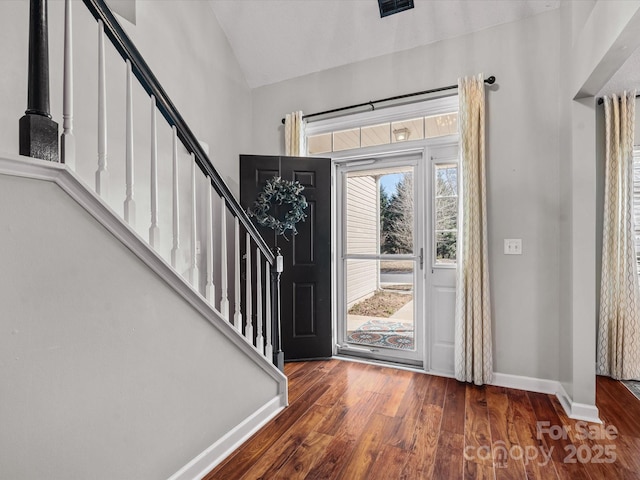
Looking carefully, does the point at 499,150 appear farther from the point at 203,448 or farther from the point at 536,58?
the point at 203,448

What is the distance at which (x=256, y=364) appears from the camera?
212 cm

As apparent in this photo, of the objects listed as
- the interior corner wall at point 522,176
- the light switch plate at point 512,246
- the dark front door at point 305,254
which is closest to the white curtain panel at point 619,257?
the interior corner wall at point 522,176

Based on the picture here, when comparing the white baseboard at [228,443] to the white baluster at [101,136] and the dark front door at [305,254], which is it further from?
the white baluster at [101,136]

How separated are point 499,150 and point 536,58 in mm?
740

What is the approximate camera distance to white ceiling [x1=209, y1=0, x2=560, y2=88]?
2.69m

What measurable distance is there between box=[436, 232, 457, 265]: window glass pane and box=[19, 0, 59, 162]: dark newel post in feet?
9.09

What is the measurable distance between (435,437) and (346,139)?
8.83ft

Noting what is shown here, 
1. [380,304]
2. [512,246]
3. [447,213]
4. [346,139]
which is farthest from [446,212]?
[346,139]

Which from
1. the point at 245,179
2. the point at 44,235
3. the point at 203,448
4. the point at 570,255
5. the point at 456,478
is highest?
the point at 245,179

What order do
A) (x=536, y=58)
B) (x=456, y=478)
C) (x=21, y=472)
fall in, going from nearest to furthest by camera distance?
(x=21, y=472), (x=456, y=478), (x=536, y=58)

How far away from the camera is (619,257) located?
282 centimetres

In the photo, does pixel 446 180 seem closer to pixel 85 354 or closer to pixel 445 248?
pixel 445 248

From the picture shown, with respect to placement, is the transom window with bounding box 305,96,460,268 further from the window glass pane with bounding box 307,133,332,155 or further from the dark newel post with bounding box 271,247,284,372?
the dark newel post with bounding box 271,247,284,372

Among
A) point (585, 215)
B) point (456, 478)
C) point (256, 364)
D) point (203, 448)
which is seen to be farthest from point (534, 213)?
point (203, 448)
